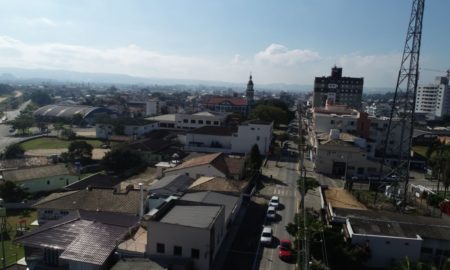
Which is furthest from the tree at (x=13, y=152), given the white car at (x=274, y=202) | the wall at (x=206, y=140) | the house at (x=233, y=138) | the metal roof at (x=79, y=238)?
the white car at (x=274, y=202)

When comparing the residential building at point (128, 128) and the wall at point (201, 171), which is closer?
the wall at point (201, 171)

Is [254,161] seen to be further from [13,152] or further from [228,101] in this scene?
[228,101]

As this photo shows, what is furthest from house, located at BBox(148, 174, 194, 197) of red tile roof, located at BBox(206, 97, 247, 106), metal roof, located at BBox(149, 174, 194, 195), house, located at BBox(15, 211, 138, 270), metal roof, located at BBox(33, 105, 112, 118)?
metal roof, located at BBox(33, 105, 112, 118)

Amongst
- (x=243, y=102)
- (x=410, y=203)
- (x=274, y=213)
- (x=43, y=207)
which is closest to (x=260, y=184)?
(x=274, y=213)

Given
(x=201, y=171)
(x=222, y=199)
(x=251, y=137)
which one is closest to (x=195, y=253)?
(x=222, y=199)

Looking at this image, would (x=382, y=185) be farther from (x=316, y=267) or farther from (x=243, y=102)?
(x=243, y=102)

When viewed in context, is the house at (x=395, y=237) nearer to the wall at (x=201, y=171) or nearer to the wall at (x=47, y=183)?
the wall at (x=201, y=171)
